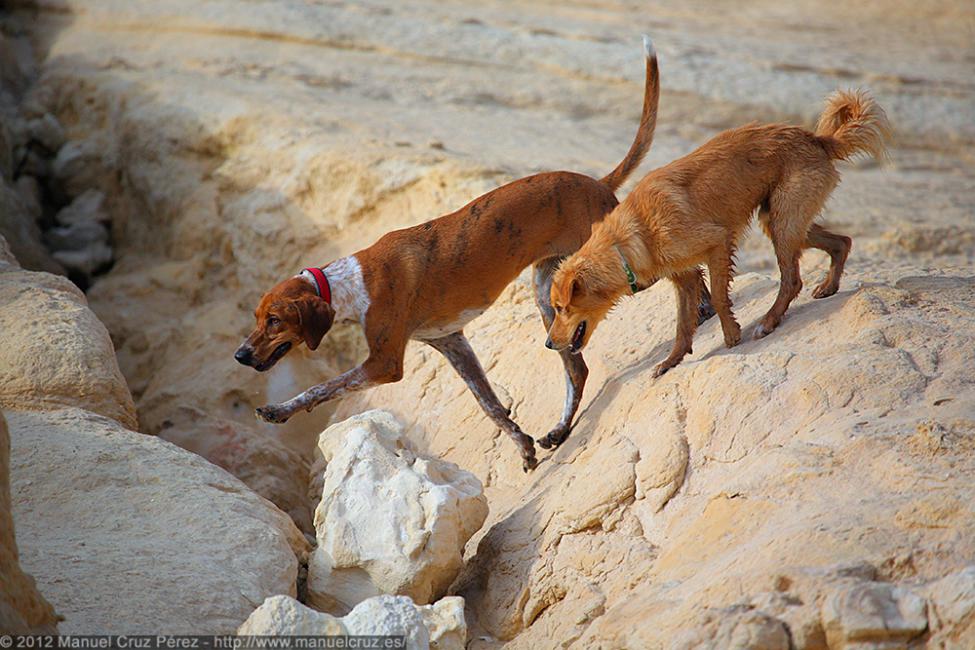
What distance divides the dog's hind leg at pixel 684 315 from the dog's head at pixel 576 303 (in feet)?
1.41

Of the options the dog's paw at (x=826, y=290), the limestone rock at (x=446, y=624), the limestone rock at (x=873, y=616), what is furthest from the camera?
the dog's paw at (x=826, y=290)

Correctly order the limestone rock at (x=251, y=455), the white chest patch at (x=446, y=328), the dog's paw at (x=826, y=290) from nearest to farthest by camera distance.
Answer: the dog's paw at (x=826, y=290) → the white chest patch at (x=446, y=328) → the limestone rock at (x=251, y=455)

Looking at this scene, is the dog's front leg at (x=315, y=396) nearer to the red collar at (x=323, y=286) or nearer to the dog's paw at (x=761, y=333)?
the red collar at (x=323, y=286)

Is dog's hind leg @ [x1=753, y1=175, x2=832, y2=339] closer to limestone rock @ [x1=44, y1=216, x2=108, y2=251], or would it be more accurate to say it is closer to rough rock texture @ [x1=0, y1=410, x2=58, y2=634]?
rough rock texture @ [x1=0, y1=410, x2=58, y2=634]

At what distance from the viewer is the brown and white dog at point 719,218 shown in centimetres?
614

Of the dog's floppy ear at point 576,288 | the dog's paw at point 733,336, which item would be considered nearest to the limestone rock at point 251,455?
the dog's floppy ear at point 576,288

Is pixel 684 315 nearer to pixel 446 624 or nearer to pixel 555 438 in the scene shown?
pixel 555 438

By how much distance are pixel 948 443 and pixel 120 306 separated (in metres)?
8.35

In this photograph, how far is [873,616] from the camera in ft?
13.4

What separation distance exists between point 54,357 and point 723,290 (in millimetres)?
4258

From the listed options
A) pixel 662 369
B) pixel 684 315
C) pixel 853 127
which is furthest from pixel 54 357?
pixel 853 127

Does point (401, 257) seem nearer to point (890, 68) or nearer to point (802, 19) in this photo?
point (890, 68)

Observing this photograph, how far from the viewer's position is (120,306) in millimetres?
10820

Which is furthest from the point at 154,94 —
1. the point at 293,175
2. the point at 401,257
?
the point at 401,257
